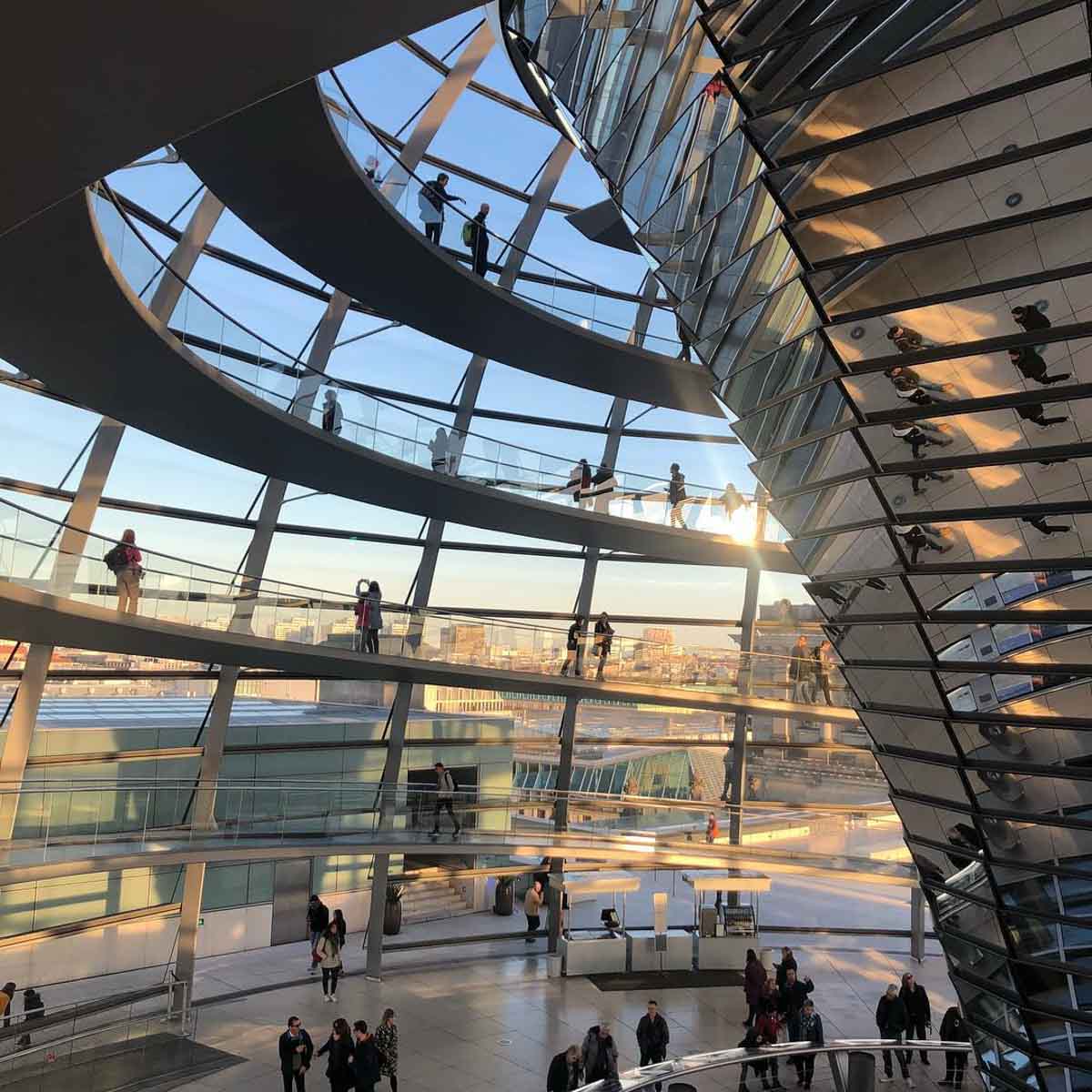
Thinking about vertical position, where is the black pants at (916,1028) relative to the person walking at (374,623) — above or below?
below

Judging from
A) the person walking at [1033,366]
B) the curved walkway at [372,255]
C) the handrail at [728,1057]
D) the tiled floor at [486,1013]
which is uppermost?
the curved walkway at [372,255]

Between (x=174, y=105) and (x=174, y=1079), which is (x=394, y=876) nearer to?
(x=174, y=1079)

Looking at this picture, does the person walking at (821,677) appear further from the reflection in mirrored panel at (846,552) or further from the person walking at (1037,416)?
the person walking at (1037,416)

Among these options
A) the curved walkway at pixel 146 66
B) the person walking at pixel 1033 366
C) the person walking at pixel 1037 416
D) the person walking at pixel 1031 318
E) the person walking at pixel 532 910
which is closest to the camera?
the curved walkway at pixel 146 66

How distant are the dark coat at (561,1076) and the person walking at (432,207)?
13406 mm

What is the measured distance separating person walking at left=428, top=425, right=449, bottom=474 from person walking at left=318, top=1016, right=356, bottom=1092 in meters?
9.23

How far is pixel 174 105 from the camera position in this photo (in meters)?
5.07

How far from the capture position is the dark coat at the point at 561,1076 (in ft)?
43.4

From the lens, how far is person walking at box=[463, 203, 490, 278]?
19.8 metres

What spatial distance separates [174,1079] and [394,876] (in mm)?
8007

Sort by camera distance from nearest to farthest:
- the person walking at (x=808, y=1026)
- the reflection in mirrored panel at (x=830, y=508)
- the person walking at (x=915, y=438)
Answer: the person walking at (x=915, y=438) → the reflection in mirrored panel at (x=830, y=508) → the person walking at (x=808, y=1026)

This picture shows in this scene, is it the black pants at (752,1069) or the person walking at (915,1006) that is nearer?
the black pants at (752,1069)

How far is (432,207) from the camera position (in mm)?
19031

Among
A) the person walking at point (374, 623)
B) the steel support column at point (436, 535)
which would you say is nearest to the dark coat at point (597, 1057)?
the steel support column at point (436, 535)
